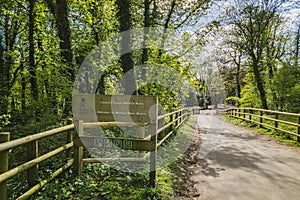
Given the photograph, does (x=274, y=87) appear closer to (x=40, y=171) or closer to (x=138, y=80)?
(x=138, y=80)

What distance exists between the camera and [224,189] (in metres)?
4.37

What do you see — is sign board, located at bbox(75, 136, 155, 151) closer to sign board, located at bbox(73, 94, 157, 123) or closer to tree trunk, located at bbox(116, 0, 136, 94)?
sign board, located at bbox(73, 94, 157, 123)

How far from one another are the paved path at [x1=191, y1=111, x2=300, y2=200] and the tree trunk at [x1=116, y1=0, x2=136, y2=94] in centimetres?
359

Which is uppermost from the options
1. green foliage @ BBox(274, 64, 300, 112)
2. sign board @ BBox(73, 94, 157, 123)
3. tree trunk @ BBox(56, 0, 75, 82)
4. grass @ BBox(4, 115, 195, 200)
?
tree trunk @ BBox(56, 0, 75, 82)

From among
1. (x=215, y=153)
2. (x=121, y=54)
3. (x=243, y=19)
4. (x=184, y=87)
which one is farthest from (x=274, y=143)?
(x=243, y=19)

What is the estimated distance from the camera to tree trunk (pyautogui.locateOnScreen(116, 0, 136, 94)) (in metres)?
9.00

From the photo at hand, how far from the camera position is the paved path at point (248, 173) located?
165 inches

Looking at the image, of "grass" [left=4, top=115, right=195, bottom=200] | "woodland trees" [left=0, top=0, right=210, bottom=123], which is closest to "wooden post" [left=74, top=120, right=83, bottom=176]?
"grass" [left=4, top=115, right=195, bottom=200]

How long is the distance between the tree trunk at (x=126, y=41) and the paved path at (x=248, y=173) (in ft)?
11.8

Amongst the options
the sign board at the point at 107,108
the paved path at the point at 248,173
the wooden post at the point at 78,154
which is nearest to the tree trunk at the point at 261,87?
the paved path at the point at 248,173

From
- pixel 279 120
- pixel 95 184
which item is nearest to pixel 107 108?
pixel 95 184

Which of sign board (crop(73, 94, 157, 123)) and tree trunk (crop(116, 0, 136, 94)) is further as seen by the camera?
tree trunk (crop(116, 0, 136, 94))

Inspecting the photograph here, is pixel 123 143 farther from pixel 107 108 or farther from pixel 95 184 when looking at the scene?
pixel 95 184

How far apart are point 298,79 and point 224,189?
45.0 feet
